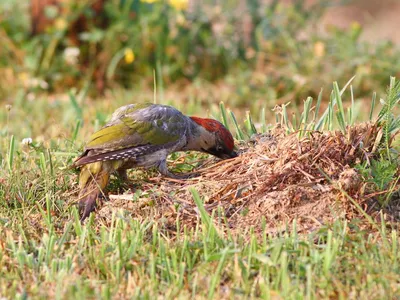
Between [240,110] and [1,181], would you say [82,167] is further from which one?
[240,110]

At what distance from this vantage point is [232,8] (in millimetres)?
A: 8492

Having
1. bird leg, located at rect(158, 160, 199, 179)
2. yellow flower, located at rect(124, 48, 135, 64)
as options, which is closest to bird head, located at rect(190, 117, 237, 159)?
bird leg, located at rect(158, 160, 199, 179)

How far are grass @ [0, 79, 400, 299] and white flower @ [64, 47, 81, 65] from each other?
162 inches

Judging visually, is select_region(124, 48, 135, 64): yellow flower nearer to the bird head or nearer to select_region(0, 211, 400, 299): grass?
the bird head

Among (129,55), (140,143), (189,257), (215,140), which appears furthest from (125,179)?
(129,55)

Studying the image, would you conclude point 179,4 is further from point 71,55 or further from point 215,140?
point 215,140

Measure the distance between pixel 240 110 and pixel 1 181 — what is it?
3625mm

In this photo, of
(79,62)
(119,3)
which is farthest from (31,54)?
(119,3)

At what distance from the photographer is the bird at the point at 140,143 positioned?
448cm

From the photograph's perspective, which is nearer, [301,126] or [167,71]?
[301,126]

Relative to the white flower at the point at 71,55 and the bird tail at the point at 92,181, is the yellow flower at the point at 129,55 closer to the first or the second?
the white flower at the point at 71,55

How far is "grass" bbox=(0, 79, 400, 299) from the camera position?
3.32m

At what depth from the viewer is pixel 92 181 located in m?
4.50

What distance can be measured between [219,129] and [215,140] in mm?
117
